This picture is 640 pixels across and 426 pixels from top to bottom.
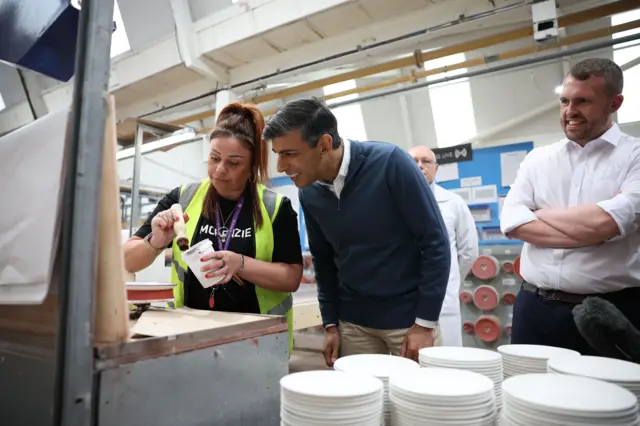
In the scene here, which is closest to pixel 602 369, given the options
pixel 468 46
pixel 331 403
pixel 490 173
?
pixel 331 403

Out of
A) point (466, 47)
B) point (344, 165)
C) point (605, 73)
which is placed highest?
point (466, 47)

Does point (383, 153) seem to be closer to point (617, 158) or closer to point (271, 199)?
point (271, 199)

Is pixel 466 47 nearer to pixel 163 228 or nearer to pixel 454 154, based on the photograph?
pixel 454 154

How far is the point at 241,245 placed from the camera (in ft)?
5.13

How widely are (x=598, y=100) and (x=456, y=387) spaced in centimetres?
144

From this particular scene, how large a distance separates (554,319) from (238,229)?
1.31 meters

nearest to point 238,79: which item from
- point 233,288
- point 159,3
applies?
point 159,3

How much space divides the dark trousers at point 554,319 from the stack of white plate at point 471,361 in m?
0.68

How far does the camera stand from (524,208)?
179 centimetres

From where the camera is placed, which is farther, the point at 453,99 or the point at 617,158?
the point at 453,99

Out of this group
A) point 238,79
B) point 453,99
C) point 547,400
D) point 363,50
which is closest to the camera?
point 547,400

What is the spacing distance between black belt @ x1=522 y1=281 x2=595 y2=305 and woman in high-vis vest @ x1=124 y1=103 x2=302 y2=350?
102 centimetres

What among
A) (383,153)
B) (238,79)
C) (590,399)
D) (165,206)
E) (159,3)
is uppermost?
(159,3)

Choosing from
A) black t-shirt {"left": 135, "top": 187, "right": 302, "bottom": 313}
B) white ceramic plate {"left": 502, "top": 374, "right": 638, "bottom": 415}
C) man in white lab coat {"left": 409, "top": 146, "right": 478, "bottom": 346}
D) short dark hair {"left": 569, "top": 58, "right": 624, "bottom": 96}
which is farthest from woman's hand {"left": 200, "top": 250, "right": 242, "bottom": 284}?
man in white lab coat {"left": 409, "top": 146, "right": 478, "bottom": 346}
